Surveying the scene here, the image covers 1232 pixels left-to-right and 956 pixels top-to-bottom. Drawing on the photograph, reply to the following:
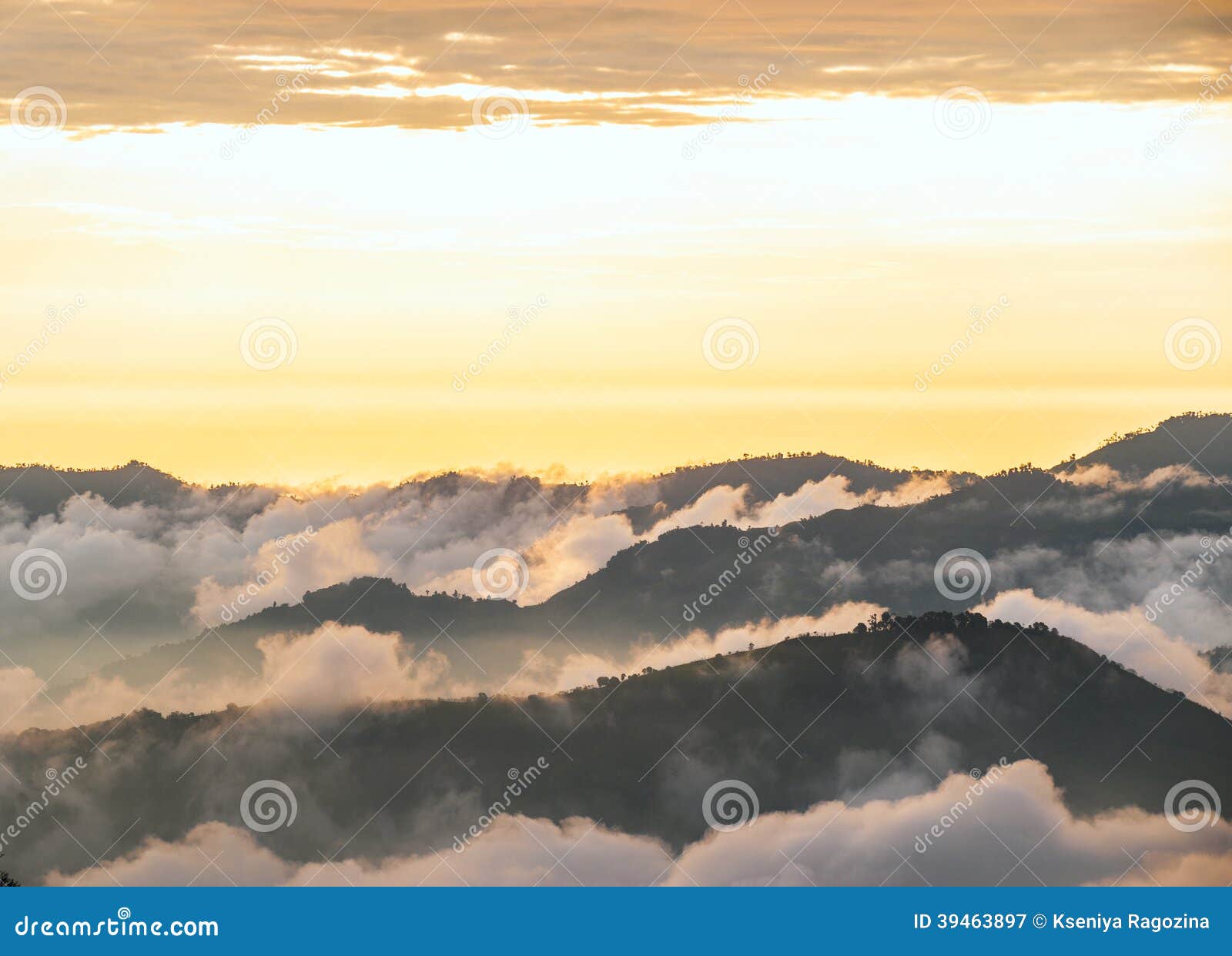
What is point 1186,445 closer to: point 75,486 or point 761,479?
point 761,479

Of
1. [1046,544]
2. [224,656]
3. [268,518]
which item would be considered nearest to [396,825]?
[224,656]

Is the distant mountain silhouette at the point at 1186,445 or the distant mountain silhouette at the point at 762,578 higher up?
the distant mountain silhouette at the point at 1186,445

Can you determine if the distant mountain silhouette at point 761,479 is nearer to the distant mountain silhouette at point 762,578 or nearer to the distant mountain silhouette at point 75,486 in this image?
the distant mountain silhouette at point 762,578

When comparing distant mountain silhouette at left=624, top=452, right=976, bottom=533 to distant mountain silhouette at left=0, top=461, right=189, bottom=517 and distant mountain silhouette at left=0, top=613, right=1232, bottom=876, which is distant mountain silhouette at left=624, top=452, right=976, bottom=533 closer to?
distant mountain silhouette at left=0, top=613, right=1232, bottom=876

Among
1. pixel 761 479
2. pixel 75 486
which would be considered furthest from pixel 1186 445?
pixel 75 486

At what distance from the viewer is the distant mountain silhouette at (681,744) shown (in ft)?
43.4

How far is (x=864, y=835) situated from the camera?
44.0ft

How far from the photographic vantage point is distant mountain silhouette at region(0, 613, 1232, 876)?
13.2 m

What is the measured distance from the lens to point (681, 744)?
46.9 feet

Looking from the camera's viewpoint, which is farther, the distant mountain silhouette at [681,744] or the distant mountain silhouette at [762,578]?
the distant mountain silhouette at [762,578]

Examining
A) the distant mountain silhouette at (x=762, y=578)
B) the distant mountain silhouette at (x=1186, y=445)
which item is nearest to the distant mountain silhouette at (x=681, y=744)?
the distant mountain silhouette at (x=762, y=578)

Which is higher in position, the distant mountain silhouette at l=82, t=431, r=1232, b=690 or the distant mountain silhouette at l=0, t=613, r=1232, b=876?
the distant mountain silhouette at l=82, t=431, r=1232, b=690

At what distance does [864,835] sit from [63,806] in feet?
33.7

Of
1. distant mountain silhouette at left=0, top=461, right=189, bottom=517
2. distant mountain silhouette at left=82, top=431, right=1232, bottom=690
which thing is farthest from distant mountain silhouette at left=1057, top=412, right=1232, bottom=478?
distant mountain silhouette at left=0, top=461, right=189, bottom=517
